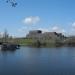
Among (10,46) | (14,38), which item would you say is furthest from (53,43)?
(10,46)

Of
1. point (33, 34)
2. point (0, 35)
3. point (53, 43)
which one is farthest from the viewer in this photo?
point (33, 34)

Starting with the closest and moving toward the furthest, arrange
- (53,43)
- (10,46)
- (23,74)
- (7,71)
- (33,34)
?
(23,74) → (7,71) → (10,46) → (53,43) → (33,34)

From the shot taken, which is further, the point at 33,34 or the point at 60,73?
the point at 33,34

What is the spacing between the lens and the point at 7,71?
108ft

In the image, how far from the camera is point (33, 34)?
6934 inches

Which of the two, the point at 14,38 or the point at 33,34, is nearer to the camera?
the point at 14,38

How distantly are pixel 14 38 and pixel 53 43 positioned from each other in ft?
70.8

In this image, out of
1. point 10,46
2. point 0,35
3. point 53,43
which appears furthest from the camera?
point 53,43

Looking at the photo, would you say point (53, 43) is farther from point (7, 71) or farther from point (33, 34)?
point (7, 71)

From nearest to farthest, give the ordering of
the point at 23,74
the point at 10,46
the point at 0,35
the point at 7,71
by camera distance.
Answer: the point at 23,74
the point at 7,71
the point at 10,46
the point at 0,35

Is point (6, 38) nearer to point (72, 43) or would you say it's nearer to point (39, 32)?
point (72, 43)

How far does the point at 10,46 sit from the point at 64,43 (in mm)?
57121

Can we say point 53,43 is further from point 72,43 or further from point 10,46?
point 10,46

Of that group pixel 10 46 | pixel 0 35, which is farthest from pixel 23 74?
pixel 0 35
